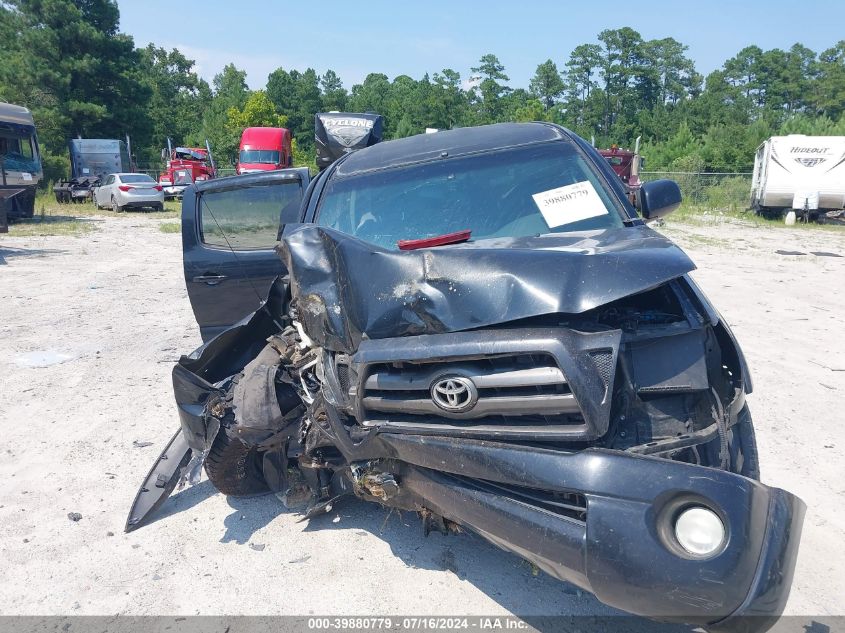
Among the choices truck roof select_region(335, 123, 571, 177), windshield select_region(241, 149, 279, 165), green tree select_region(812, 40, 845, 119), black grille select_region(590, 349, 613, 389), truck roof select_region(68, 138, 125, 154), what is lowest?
black grille select_region(590, 349, 613, 389)

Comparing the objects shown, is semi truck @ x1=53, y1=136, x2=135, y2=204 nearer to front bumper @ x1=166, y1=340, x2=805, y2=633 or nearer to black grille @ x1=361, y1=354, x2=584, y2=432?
black grille @ x1=361, y1=354, x2=584, y2=432

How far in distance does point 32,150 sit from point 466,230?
77.8ft

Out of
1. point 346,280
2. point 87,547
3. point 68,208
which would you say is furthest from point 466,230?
point 68,208

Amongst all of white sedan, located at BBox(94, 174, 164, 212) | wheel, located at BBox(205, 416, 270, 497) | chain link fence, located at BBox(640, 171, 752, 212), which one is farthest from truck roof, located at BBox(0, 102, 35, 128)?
chain link fence, located at BBox(640, 171, 752, 212)

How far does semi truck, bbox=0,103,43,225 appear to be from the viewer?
20.8 m

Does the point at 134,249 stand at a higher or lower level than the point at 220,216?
lower

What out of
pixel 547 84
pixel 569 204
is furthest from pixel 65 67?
pixel 547 84

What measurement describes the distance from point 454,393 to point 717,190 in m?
30.6

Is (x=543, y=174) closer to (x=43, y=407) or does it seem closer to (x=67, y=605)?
(x=67, y=605)

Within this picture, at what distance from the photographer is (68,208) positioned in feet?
86.0

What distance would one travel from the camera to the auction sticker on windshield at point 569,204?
11.4 feet

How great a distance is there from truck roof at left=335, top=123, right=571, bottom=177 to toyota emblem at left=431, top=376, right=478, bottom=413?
2.03 m

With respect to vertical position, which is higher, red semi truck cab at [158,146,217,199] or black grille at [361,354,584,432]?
red semi truck cab at [158,146,217,199]

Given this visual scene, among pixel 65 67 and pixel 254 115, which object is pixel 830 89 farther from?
pixel 65 67
